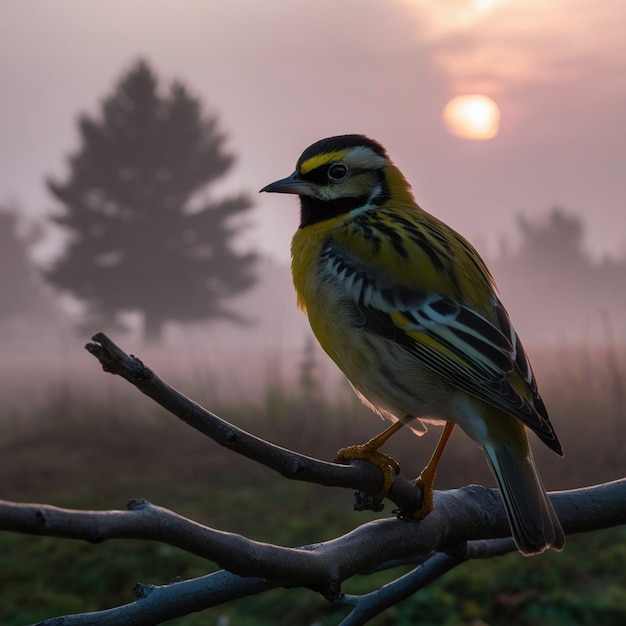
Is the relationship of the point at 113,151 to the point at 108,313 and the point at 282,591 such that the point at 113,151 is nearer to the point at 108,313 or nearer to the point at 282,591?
the point at 108,313

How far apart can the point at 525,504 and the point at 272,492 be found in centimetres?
735

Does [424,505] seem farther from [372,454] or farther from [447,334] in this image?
[447,334]

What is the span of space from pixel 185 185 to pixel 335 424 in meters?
30.0

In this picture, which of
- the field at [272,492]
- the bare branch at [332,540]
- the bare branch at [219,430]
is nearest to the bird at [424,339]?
the bare branch at [332,540]

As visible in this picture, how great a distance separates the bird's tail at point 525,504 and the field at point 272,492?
3535mm

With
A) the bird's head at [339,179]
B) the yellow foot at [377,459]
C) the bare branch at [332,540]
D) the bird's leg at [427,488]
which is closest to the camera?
the bare branch at [332,540]

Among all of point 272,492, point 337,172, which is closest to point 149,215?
point 272,492

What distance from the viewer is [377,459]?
11.5ft

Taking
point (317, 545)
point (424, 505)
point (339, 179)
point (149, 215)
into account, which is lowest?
point (317, 545)

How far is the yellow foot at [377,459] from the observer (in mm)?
3052

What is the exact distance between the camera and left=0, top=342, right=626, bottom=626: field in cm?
697

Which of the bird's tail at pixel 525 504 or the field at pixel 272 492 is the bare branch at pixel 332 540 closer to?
the bird's tail at pixel 525 504

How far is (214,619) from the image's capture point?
707 centimetres

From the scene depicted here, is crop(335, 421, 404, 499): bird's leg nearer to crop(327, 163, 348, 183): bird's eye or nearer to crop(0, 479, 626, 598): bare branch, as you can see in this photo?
crop(0, 479, 626, 598): bare branch
